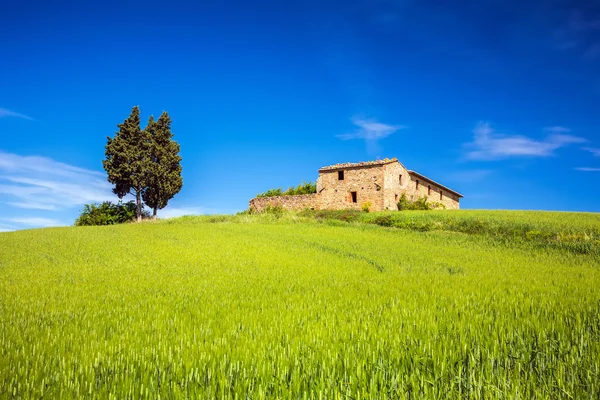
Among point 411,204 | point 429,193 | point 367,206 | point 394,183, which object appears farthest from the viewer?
point 429,193

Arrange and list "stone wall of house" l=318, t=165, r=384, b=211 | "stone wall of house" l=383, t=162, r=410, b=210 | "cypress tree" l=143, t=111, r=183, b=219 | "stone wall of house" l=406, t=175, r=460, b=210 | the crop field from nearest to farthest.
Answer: the crop field, "stone wall of house" l=383, t=162, r=410, b=210, "stone wall of house" l=318, t=165, r=384, b=211, "cypress tree" l=143, t=111, r=183, b=219, "stone wall of house" l=406, t=175, r=460, b=210

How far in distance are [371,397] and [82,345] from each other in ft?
10.3

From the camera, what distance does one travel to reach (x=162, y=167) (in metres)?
40.9

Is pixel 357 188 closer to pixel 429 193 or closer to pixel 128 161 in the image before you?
pixel 429 193

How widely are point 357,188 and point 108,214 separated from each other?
30.4 metres

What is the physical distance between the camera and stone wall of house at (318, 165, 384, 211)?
38716 millimetres

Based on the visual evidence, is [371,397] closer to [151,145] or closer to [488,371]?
[488,371]

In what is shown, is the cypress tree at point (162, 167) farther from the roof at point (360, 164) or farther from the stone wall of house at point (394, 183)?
the stone wall of house at point (394, 183)

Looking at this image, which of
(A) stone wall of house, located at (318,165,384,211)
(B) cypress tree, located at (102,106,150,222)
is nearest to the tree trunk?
(B) cypress tree, located at (102,106,150,222)

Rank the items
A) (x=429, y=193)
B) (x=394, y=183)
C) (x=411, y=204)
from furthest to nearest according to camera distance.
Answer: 1. (x=429, y=193)
2. (x=411, y=204)
3. (x=394, y=183)

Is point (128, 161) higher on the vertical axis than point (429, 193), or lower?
higher

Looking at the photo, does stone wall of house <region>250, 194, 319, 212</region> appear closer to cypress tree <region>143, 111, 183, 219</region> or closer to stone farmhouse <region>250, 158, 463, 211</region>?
stone farmhouse <region>250, 158, 463, 211</region>

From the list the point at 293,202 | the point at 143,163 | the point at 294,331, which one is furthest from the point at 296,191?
the point at 294,331

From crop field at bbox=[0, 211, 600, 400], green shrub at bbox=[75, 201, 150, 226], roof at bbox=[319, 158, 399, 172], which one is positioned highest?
roof at bbox=[319, 158, 399, 172]
